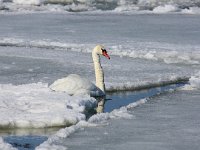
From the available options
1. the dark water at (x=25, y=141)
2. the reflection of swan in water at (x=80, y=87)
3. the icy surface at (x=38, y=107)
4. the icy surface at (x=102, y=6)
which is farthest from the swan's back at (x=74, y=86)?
the icy surface at (x=102, y=6)

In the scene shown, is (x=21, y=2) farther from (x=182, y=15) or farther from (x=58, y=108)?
(x=58, y=108)

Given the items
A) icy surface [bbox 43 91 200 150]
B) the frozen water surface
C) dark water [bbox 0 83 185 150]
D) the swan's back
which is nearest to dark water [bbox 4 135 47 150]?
dark water [bbox 0 83 185 150]

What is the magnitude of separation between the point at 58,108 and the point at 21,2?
23.3 m

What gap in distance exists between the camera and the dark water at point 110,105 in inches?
306

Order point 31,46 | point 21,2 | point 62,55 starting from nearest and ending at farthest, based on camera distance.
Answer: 1. point 62,55
2. point 31,46
3. point 21,2

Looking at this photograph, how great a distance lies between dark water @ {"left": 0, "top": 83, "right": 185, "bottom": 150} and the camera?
777cm

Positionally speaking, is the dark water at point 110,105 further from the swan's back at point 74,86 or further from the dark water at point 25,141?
the swan's back at point 74,86

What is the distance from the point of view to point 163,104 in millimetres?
9836

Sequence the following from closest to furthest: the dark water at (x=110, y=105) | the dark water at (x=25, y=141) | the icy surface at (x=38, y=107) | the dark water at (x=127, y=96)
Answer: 1. the dark water at (x=25, y=141)
2. the dark water at (x=110, y=105)
3. the icy surface at (x=38, y=107)
4. the dark water at (x=127, y=96)

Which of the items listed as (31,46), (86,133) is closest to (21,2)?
(31,46)

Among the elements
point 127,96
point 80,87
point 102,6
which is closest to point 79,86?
point 80,87

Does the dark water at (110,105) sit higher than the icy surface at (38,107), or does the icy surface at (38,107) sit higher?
the icy surface at (38,107)

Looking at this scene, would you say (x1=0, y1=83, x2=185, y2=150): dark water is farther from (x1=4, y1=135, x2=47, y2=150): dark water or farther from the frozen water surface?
the frozen water surface

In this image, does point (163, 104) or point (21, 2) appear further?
point (21, 2)
